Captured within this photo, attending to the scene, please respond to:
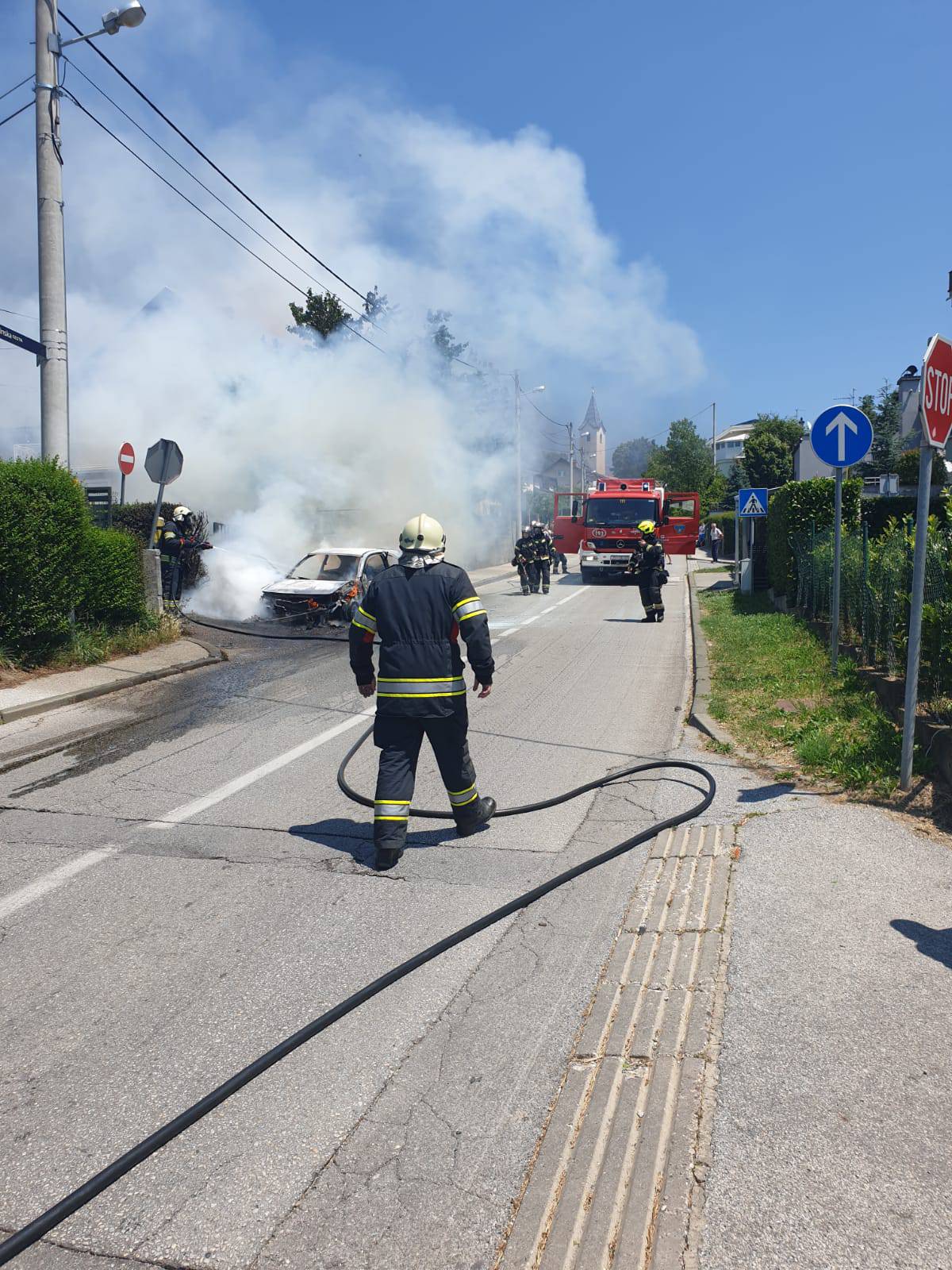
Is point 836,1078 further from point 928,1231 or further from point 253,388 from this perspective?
point 253,388

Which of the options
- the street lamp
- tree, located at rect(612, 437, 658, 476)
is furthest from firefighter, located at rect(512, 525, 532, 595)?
tree, located at rect(612, 437, 658, 476)

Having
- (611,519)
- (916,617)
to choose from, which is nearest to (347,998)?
(916,617)

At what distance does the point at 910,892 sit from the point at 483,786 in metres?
2.81

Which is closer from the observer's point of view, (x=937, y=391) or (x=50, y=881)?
(x=50, y=881)

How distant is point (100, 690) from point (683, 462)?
215ft

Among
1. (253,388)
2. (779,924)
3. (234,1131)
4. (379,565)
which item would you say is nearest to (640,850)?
(779,924)

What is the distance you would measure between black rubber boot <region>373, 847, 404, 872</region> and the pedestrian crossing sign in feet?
53.4

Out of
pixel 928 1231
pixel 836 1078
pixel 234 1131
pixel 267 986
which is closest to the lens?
pixel 928 1231

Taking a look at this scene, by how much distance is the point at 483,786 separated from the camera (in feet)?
21.4

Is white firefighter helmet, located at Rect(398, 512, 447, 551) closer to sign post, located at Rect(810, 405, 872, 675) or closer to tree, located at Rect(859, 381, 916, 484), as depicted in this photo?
sign post, located at Rect(810, 405, 872, 675)

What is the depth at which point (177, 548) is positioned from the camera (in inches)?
597

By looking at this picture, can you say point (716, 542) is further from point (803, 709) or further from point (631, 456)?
point (631, 456)

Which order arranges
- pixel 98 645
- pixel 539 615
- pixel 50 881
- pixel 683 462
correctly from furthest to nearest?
pixel 683 462 → pixel 539 615 → pixel 98 645 → pixel 50 881

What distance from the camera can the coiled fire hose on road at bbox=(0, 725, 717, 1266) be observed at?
97.0 inches
